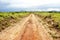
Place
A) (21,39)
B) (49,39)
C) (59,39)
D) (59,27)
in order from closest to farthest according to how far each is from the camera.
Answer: (21,39) → (49,39) → (59,39) → (59,27)

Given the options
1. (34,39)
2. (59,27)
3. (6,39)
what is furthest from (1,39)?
(59,27)

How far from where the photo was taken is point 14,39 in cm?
1371

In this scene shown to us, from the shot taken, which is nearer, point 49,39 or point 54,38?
point 49,39

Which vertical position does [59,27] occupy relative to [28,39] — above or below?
below

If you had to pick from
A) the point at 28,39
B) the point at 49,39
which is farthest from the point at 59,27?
the point at 28,39

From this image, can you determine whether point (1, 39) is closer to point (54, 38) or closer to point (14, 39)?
point (14, 39)

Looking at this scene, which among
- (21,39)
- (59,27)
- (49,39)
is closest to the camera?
(21,39)

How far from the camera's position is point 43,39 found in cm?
1405

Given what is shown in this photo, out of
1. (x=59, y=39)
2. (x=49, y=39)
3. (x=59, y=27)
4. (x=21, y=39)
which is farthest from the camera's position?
(x=59, y=27)

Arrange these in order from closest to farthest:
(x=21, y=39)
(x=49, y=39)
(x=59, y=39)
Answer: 1. (x=21, y=39)
2. (x=49, y=39)
3. (x=59, y=39)

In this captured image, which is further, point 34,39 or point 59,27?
point 59,27

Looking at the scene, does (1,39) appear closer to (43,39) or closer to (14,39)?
(14,39)

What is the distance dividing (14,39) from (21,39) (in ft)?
2.06

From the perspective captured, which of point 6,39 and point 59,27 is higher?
point 6,39
